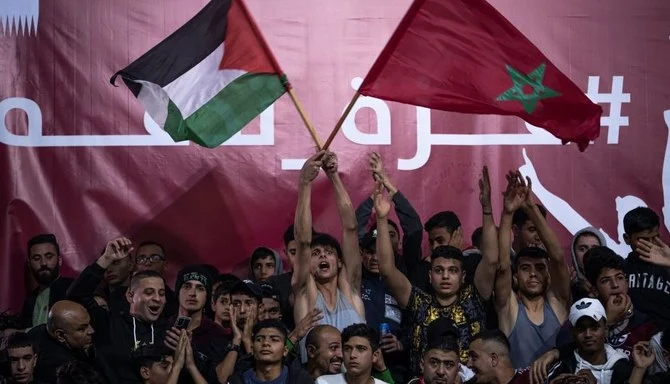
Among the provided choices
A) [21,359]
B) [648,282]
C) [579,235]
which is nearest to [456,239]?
[579,235]

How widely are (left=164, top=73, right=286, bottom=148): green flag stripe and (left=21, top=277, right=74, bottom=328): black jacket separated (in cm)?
158

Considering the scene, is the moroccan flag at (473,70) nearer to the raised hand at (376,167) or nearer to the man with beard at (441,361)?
the raised hand at (376,167)

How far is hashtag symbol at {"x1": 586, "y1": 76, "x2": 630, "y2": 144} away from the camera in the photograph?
34.1 ft

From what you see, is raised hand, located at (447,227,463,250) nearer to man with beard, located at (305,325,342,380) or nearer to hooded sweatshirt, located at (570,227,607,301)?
hooded sweatshirt, located at (570,227,607,301)

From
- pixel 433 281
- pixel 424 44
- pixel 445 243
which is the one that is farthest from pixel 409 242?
pixel 424 44

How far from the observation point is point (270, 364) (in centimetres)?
819

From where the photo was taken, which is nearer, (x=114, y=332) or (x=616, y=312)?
(x=616, y=312)

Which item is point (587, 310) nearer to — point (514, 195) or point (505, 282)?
point (505, 282)

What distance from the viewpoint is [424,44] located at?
331 inches

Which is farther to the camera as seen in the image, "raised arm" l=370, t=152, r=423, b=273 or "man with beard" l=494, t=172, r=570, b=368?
"raised arm" l=370, t=152, r=423, b=273

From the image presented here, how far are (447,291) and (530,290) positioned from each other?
1.64 feet

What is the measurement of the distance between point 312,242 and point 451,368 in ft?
4.55

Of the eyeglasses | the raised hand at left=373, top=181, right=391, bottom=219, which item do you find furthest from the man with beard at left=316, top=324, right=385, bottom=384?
the eyeglasses

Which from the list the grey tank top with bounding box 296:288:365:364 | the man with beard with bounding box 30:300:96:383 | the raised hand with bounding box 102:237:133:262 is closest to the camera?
the man with beard with bounding box 30:300:96:383
